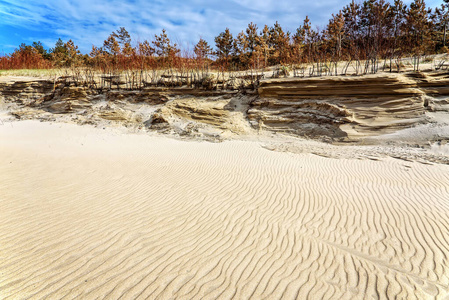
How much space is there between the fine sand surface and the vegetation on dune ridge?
10570mm

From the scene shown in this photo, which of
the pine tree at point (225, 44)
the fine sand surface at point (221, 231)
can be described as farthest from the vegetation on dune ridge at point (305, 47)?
the fine sand surface at point (221, 231)

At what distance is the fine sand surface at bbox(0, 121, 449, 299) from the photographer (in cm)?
249

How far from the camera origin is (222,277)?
103 inches

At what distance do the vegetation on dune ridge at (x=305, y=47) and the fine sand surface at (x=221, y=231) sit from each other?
1057 centimetres

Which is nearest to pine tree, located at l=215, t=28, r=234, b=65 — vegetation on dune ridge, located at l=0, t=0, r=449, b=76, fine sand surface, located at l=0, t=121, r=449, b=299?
vegetation on dune ridge, located at l=0, t=0, r=449, b=76

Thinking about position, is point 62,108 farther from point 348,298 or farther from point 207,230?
point 348,298

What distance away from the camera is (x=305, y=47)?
17516 mm

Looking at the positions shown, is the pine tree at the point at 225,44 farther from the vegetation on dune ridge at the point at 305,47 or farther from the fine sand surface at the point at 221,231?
the fine sand surface at the point at 221,231

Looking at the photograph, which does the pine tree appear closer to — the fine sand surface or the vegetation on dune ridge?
the vegetation on dune ridge

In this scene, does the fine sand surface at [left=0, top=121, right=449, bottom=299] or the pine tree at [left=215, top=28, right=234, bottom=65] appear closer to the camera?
the fine sand surface at [left=0, top=121, right=449, bottom=299]

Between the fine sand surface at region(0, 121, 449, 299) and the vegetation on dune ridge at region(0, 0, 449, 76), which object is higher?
the vegetation on dune ridge at region(0, 0, 449, 76)

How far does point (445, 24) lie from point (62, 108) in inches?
1272

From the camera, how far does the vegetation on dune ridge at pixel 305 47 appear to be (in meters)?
15.8

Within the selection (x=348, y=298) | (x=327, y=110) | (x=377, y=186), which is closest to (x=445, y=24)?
(x=327, y=110)
